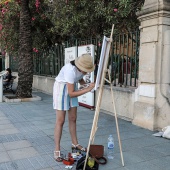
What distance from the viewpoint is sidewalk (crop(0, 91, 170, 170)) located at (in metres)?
3.75

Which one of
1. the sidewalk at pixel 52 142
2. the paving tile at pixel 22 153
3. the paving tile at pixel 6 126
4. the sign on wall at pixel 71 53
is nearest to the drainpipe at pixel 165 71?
the sidewalk at pixel 52 142

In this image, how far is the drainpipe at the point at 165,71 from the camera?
17.8ft

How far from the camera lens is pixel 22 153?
4.21 m

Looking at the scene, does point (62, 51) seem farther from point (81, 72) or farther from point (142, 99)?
point (81, 72)

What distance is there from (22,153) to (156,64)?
133 inches

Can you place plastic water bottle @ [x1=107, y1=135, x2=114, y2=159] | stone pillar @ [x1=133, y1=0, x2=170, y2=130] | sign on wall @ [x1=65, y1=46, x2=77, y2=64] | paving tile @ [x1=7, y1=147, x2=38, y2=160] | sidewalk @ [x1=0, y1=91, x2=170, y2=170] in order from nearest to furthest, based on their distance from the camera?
sidewalk @ [x1=0, y1=91, x2=170, y2=170] < plastic water bottle @ [x1=107, y1=135, x2=114, y2=159] < paving tile @ [x1=7, y1=147, x2=38, y2=160] < stone pillar @ [x1=133, y1=0, x2=170, y2=130] < sign on wall @ [x1=65, y1=46, x2=77, y2=64]

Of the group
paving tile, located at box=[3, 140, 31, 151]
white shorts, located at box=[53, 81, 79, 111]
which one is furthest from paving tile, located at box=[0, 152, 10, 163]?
white shorts, located at box=[53, 81, 79, 111]

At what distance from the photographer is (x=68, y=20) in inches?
358

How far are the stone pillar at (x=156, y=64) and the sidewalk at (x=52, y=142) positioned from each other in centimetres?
43

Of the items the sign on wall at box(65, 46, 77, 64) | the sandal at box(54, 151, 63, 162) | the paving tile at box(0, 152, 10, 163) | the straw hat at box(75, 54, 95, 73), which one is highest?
the sign on wall at box(65, 46, 77, 64)

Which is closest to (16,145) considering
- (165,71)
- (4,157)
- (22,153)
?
(22,153)

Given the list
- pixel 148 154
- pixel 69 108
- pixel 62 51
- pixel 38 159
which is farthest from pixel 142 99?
pixel 62 51

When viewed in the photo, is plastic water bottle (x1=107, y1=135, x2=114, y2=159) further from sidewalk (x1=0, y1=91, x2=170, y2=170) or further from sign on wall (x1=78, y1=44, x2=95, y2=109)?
sign on wall (x1=78, y1=44, x2=95, y2=109)

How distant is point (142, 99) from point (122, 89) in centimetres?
99
